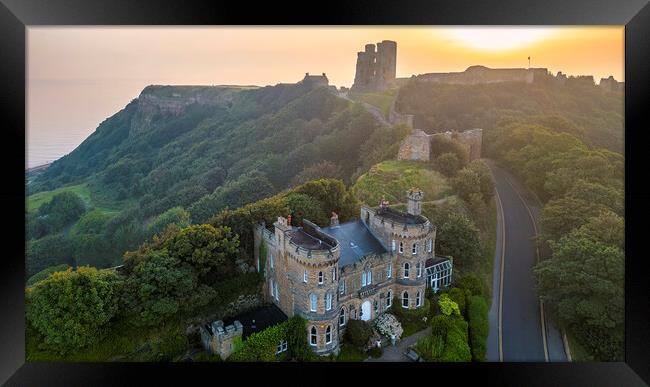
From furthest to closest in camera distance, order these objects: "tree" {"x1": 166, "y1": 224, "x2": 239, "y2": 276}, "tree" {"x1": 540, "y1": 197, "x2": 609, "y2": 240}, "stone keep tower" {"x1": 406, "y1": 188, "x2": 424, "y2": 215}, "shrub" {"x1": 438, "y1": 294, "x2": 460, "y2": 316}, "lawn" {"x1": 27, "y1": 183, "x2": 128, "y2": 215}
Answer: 1. "lawn" {"x1": 27, "y1": 183, "x2": 128, "y2": 215}
2. "tree" {"x1": 540, "y1": 197, "x2": 609, "y2": 240}
3. "stone keep tower" {"x1": 406, "y1": 188, "x2": 424, "y2": 215}
4. "shrub" {"x1": 438, "y1": 294, "x2": 460, "y2": 316}
5. "tree" {"x1": 166, "y1": 224, "x2": 239, "y2": 276}

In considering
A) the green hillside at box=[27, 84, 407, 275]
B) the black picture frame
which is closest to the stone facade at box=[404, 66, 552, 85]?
the green hillside at box=[27, 84, 407, 275]

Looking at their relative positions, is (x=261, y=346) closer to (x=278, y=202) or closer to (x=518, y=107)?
(x=278, y=202)

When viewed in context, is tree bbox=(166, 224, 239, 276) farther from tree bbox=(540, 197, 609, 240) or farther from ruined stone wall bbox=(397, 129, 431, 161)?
ruined stone wall bbox=(397, 129, 431, 161)

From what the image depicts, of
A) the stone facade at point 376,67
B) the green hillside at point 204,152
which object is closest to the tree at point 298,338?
the green hillside at point 204,152

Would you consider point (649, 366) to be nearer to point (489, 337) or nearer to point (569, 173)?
point (489, 337)

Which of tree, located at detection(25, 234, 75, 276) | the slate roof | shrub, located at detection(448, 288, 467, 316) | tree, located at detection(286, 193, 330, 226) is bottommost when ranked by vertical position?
shrub, located at detection(448, 288, 467, 316)
